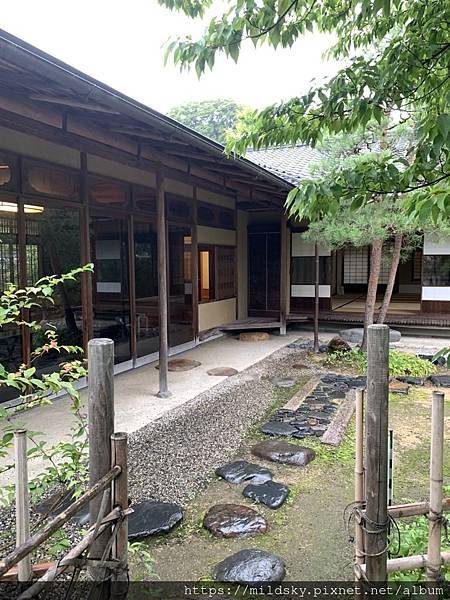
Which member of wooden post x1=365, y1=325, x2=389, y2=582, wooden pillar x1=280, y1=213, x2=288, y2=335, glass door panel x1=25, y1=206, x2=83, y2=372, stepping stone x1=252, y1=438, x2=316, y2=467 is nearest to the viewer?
wooden post x1=365, y1=325, x2=389, y2=582

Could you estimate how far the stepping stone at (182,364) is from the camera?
672 centimetres

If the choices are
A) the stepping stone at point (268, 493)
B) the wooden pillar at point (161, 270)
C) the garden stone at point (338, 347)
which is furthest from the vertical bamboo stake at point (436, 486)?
the garden stone at point (338, 347)

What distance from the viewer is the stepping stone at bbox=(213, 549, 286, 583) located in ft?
7.47

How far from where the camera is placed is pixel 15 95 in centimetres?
343

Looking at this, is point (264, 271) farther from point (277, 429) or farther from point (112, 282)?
point (277, 429)

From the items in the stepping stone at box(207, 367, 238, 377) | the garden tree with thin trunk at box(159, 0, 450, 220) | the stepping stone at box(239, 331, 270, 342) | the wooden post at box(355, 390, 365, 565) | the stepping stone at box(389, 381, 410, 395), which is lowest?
the stepping stone at box(389, 381, 410, 395)

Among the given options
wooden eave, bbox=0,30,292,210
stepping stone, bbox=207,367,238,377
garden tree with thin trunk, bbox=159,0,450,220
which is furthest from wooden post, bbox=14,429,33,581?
stepping stone, bbox=207,367,238,377

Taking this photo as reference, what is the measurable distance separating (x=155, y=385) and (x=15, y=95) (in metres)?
3.53

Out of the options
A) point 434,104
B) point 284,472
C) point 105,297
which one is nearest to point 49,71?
point 434,104

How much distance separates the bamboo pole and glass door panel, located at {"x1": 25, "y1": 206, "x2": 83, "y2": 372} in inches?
151

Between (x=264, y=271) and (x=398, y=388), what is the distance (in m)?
5.85

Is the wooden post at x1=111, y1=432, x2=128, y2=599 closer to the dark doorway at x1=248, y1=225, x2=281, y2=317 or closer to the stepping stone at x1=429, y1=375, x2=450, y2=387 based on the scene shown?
the stepping stone at x1=429, y1=375, x2=450, y2=387

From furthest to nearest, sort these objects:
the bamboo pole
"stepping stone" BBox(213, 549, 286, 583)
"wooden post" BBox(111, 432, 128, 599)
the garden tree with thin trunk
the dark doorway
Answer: the dark doorway → "stepping stone" BBox(213, 549, 286, 583) → the garden tree with thin trunk → "wooden post" BBox(111, 432, 128, 599) → the bamboo pole

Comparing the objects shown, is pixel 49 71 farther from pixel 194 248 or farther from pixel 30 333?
pixel 194 248
